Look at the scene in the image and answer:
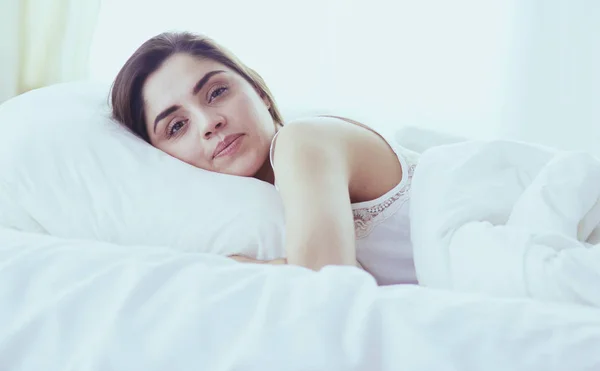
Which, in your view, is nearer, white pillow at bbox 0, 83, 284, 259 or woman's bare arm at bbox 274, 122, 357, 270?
woman's bare arm at bbox 274, 122, 357, 270

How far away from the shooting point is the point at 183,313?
548 millimetres

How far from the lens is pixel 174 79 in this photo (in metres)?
1.23

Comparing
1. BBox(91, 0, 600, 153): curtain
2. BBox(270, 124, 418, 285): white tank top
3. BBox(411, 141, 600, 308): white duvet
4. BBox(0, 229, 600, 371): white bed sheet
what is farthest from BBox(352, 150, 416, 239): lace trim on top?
BBox(91, 0, 600, 153): curtain

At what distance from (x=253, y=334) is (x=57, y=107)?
90 cm

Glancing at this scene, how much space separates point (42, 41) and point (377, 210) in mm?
1267

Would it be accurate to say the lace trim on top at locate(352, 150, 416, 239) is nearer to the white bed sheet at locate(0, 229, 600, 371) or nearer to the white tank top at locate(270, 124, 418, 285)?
the white tank top at locate(270, 124, 418, 285)

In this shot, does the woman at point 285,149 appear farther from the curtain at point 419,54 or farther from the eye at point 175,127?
the curtain at point 419,54

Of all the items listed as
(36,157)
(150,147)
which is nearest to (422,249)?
(150,147)

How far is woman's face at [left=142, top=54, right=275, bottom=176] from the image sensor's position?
118 cm

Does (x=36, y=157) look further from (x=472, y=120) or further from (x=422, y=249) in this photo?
(x=472, y=120)

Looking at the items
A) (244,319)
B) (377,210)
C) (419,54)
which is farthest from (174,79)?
(419,54)

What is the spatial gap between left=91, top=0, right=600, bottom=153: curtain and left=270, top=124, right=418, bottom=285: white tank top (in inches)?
32.0

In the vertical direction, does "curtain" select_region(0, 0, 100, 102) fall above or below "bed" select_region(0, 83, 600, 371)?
below

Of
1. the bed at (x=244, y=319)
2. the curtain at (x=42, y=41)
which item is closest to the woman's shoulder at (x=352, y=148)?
the bed at (x=244, y=319)
